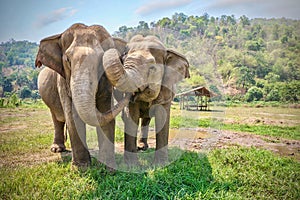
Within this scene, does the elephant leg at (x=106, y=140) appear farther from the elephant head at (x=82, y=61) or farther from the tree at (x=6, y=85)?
the tree at (x=6, y=85)

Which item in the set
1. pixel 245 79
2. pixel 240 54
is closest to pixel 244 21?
pixel 240 54

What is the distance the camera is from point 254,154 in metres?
5.54

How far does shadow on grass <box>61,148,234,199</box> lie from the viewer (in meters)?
3.29

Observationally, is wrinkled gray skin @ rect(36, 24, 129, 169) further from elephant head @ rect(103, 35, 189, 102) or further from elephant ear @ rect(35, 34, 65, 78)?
elephant head @ rect(103, 35, 189, 102)

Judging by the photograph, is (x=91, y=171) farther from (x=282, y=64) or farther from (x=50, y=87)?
(x=282, y=64)

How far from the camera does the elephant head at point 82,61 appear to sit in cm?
319

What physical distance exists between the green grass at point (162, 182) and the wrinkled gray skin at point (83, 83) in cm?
44

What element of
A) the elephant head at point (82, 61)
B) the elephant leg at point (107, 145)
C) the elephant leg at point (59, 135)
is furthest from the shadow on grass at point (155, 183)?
the elephant leg at point (59, 135)

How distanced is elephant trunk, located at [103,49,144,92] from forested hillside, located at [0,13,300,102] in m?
1.67

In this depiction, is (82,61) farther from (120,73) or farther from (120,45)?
(120,45)

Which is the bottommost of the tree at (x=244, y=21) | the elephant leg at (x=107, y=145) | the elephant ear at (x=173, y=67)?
the elephant leg at (x=107, y=145)

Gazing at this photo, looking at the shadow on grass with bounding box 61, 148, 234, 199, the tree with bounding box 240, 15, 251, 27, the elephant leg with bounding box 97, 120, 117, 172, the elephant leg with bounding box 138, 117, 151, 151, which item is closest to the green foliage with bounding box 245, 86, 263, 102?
the elephant leg with bounding box 138, 117, 151, 151

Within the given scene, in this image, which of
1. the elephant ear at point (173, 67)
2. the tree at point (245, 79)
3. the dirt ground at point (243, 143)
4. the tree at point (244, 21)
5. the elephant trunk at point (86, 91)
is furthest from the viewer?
the tree at point (244, 21)

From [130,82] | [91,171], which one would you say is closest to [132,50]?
[130,82]
